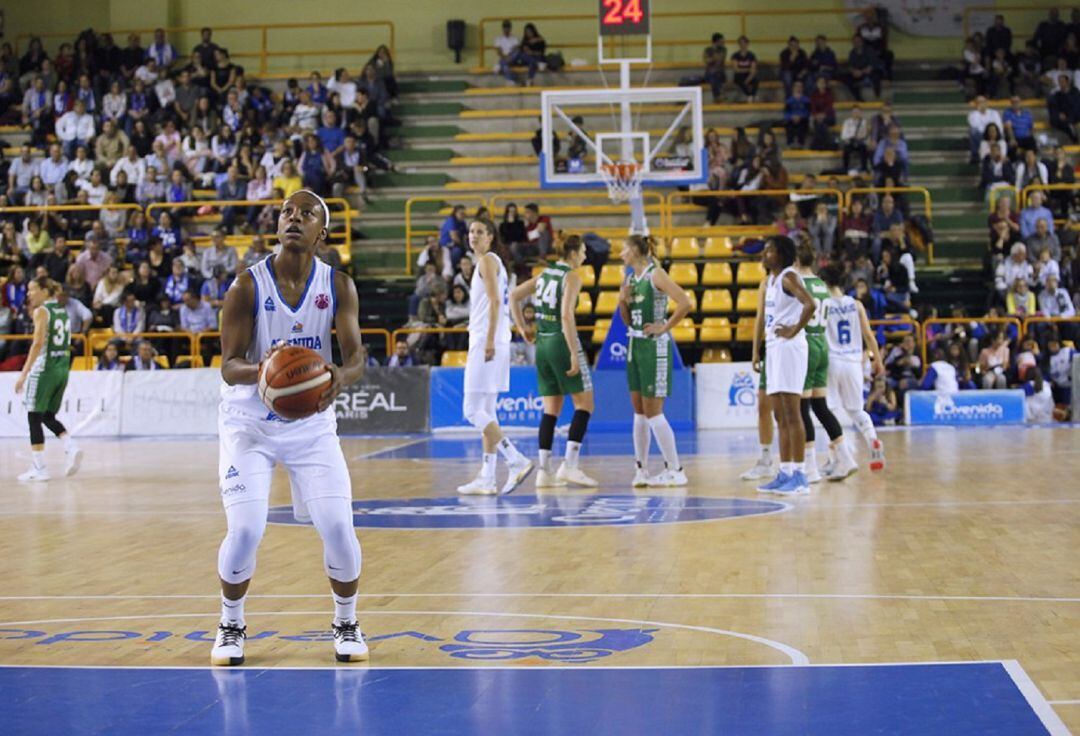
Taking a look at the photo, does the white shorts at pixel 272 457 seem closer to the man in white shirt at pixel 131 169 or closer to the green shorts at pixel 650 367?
the green shorts at pixel 650 367

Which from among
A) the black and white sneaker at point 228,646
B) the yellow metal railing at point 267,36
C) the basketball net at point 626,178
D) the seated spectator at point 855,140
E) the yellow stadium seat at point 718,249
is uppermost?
the yellow metal railing at point 267,36

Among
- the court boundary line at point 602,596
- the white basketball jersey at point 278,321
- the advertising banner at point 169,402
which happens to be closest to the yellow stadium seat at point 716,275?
the advertising banner at point 169,402

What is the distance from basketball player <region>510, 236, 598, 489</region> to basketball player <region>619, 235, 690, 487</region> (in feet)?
1.34

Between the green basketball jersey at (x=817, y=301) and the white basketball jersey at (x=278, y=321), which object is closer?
the white basketball jersey at (x=278, y=321)

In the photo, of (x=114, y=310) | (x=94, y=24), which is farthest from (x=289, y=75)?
(x=114, y=310)

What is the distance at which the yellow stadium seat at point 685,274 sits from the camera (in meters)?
24.2

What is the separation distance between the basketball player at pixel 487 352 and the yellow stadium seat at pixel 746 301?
38.6 ft

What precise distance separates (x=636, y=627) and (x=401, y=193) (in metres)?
22.0

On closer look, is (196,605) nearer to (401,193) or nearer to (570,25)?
(401,193)

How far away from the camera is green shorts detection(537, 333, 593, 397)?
12594 millimetres

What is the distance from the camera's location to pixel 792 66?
91.8ft

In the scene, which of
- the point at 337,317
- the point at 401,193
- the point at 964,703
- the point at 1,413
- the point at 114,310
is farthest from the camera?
the point at 401,193

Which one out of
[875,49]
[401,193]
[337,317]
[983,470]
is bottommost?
[983,470]

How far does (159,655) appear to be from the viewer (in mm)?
6148
